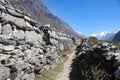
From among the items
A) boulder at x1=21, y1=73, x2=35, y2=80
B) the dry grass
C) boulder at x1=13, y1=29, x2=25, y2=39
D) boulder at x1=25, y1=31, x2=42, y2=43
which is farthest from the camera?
boulder at x1=25, y1=31, x2=42, y2=43

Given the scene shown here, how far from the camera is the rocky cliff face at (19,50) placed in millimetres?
17594

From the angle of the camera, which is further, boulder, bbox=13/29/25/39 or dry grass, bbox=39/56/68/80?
dry grass, bbox=39/56/68/80

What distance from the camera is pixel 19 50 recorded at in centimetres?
1989

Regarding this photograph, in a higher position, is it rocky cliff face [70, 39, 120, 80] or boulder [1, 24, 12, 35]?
boulder [1, 24, 12, 35]

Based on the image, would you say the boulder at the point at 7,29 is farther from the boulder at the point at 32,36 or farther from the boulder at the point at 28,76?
the boulder at the point at 28,76

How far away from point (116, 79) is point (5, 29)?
11.2 meters

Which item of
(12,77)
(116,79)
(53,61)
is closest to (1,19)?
(12,77)

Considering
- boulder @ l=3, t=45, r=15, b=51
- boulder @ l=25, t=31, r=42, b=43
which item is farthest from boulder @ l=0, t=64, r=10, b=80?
boulder @ l=25, t=31, r=42, b=43

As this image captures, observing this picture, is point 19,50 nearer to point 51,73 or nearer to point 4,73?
point 4,73

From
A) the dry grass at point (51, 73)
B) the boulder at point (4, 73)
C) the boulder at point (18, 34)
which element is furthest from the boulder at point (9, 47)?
the dry grass at point (51, 73)

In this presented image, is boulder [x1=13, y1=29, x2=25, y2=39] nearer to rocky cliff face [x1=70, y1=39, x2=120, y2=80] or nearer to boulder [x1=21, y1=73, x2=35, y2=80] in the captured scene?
boulder [x1=21, y1=73, x2=35, y2=80]

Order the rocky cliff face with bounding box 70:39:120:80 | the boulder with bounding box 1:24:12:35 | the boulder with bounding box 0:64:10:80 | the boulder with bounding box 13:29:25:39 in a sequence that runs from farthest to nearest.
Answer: the boulder with bounding box 13:29:25:39 < the boulder with bounding box 1:24:12:35 < the rocky cliff face with bounding box 70:39:120:80 < the boulder with bounding box 0:64:10:80

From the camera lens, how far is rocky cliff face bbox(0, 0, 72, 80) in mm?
17594

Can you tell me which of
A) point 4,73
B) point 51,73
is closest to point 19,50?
point 4,73
